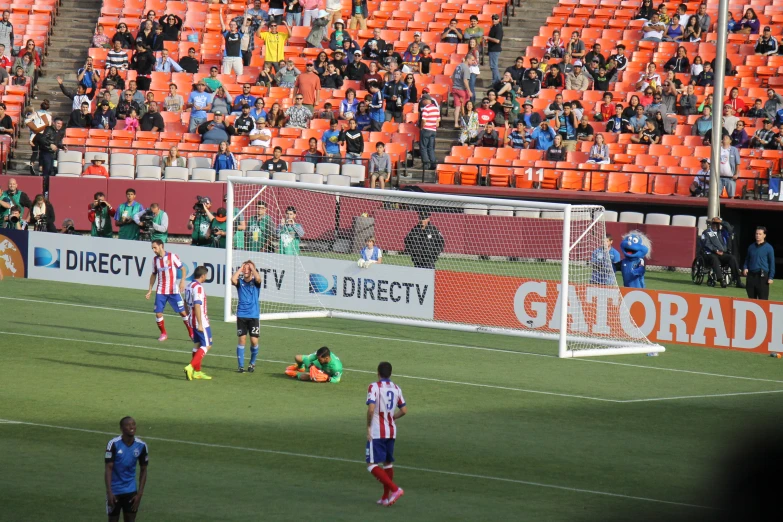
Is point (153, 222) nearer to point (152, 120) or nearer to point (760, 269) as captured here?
point (152, 120)

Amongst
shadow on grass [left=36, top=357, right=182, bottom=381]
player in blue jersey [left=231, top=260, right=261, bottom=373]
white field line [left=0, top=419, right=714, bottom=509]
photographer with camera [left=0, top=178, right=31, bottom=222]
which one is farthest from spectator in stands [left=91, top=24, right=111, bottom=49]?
white field line [left=0, top=419, right=714, bottom=509]

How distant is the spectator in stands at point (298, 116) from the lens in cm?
3153

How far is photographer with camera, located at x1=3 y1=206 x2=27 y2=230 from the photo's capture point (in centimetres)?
2691

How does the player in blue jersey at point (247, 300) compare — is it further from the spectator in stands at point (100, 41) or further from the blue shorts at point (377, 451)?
the spectator in stands at point (100, 41)

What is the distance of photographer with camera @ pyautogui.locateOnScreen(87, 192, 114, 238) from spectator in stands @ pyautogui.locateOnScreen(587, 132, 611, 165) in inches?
473

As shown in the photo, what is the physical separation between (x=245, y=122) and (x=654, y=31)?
1203cm

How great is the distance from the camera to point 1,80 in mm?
33594

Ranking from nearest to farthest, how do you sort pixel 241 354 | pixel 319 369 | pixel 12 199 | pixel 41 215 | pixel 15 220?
pixel 319 369
pixel 241 354
pixel 15 220
pixel 41 215
pixel 12 199

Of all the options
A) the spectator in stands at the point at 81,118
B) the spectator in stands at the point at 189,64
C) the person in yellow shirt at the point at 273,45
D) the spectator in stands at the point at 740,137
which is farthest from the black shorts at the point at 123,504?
the spectator in stands at the point at 189,64

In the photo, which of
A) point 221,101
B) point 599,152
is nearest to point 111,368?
point 599,152

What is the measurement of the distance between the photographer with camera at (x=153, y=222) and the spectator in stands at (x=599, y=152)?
10.8 metres

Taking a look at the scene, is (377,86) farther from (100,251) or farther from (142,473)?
(142,473)

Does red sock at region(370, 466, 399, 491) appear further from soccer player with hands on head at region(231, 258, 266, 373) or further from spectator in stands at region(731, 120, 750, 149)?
spectator in stands at region(731, 120, 750, 149)

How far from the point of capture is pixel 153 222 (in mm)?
24891
